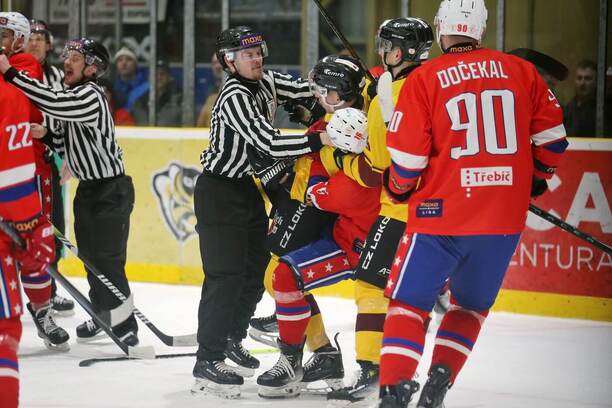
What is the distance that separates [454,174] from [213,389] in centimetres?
133

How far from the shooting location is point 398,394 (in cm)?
323

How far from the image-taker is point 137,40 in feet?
26.8

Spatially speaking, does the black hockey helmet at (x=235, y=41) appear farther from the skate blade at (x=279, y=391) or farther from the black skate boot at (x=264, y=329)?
the black skate boot at (x=264, y=329)

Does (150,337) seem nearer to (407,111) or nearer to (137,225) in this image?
(137,225)

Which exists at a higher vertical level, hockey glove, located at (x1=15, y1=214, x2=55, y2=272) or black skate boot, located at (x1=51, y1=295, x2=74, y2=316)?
hockey glove, located at (x1=15, y1=214, x2=55, y2=272)

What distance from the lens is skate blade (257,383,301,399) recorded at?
407cm

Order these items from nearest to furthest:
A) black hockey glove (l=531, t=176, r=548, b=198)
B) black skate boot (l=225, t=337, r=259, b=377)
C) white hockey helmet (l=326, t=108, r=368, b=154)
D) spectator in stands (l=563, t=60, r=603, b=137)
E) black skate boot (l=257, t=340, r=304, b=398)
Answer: black hockey glove (l=531, t=176, r=548, b=198) → white hockey helmet (l=326, t=108, r=368, b=154) → black skate boot (l=257, t=340, r=304, b=398) → black skate boot (l=225, t=337, r=259, b=377) → spectator in stands (l=563, t=60, r=603, b=137)

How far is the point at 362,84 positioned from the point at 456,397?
1.15 metres

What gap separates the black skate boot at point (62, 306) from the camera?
19.1 feet

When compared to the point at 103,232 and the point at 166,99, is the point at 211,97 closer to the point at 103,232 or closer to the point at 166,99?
the point at 166,99

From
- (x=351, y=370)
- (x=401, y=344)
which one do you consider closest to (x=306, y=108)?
(x=351, y=370)

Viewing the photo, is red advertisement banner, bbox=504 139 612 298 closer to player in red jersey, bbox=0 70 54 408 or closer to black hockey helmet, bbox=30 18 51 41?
black hockey helmet, bbox=30 18 51 41

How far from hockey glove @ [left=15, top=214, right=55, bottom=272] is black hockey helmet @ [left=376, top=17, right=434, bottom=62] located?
1415 millimetres

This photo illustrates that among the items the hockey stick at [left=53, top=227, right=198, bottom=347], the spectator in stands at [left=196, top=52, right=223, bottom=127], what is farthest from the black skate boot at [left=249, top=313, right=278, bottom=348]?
the spectator in stands at [left=196, top=52, right=223, bottom=127]
